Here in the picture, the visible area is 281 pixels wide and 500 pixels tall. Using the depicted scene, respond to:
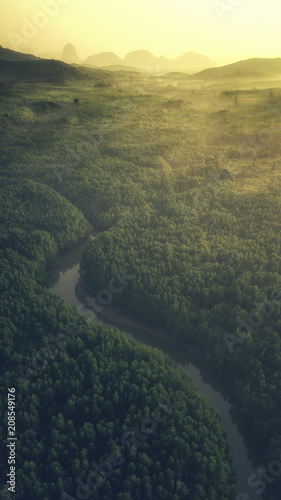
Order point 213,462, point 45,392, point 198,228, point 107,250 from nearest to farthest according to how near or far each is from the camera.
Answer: point 213,462
point 45,392
point 107,250
point 198,228

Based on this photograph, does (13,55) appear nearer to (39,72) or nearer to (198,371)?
(39,72)

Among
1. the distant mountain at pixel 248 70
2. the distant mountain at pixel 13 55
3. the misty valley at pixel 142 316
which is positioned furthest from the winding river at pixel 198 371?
the distant mountain at pixel 13 55

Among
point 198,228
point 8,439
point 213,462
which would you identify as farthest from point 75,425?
point 198,228

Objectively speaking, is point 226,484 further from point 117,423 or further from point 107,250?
point 107,250

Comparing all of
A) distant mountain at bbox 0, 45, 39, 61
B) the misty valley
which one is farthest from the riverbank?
distant mountain at bbox 0, 45, 39, 61

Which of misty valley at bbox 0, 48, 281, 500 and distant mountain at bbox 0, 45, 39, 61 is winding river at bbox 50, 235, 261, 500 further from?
distant mountain at bbox 0, 45, 39, 61
